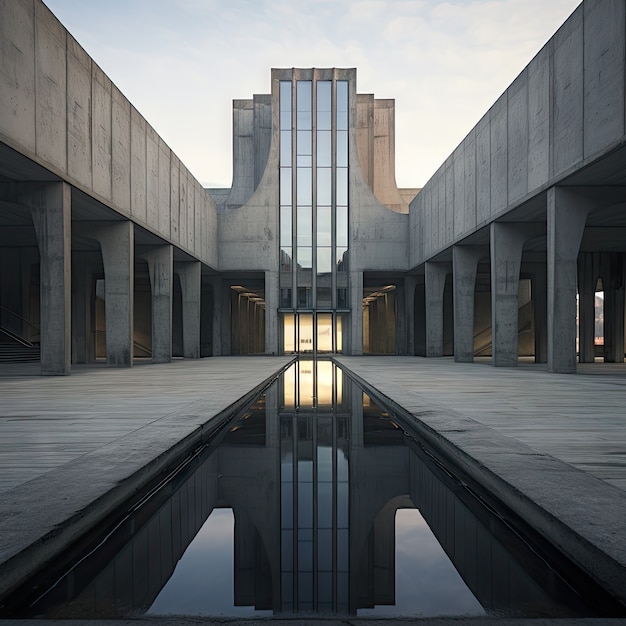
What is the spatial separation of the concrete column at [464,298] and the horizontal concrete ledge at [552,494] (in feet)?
62.3

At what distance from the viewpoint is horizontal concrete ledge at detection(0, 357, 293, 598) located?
104 inches

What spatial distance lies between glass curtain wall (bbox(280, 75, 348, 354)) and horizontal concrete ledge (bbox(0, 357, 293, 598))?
27.3 m

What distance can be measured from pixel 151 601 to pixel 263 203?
3177cm

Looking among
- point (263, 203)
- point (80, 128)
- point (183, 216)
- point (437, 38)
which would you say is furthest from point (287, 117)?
point (80, 128)

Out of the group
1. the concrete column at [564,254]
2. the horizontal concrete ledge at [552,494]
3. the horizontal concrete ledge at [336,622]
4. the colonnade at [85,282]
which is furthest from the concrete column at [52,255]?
the horizontal concrete ledge at [336,622]

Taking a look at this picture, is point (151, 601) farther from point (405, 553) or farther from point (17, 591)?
point (405, 553)

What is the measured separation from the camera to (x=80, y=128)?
15.2 meters

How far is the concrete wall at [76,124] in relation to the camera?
11.8m

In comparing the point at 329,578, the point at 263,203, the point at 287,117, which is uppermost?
the point at 287,117

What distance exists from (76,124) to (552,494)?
1497 centimetres

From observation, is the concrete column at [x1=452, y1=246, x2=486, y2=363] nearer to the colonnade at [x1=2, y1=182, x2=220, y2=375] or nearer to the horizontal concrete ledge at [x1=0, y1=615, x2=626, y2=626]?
the colonnade at [x1=2, y1=182, x2=220, y2=375]

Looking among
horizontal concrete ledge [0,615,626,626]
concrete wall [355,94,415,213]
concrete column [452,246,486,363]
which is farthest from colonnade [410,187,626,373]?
horizontal concrete ledge [0,615,626,626]

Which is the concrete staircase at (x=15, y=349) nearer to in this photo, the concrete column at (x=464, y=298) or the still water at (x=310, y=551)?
the concrete column at (x=464, y=298)

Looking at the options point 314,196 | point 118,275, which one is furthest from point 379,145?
point 118,275
